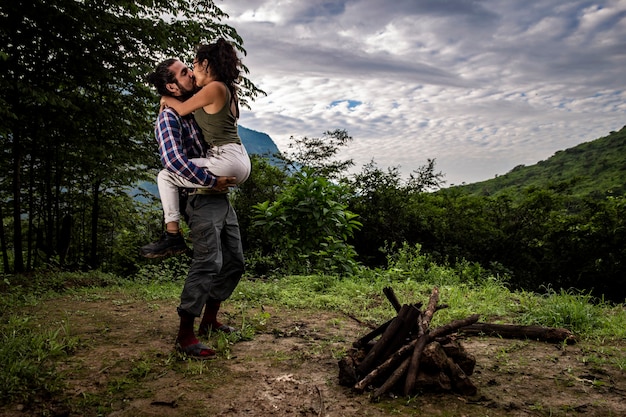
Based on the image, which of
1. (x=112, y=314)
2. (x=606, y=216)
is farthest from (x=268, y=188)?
(x=606, y=216)

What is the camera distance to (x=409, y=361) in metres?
2.65

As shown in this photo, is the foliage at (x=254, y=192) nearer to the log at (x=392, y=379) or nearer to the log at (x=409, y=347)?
the log at (x=409, y=347)

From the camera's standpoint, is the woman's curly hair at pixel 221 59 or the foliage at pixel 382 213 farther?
the foliage at pixel 382 213

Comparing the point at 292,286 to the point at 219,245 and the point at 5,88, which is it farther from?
the point at 5,88

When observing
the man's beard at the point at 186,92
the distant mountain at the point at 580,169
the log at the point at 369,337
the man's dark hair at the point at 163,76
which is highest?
the distant mountain at the point at 580,169

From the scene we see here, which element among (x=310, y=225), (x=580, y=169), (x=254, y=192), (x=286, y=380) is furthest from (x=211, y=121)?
(x=580, y=169)

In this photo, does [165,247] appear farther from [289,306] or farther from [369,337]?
[289,306]

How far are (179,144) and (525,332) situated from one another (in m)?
3.21

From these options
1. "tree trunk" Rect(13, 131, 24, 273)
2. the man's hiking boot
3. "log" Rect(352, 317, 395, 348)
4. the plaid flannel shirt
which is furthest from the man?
"tree trunk" Rect(13, 131, 24, 273)

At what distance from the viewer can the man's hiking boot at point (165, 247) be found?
313 centimetres

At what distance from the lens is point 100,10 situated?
767cm

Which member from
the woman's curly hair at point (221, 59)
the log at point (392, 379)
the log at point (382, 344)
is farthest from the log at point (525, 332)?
the woman's curly hair at point (221, 59)

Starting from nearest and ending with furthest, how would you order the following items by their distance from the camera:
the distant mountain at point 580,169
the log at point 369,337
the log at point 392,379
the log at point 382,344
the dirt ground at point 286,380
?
the dirt ground at point 286,380
the log at point 392,379
the log at point 382,344
the log at point 369,337
the distant mountain at point 580,169

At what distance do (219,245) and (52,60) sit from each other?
6.67 m
